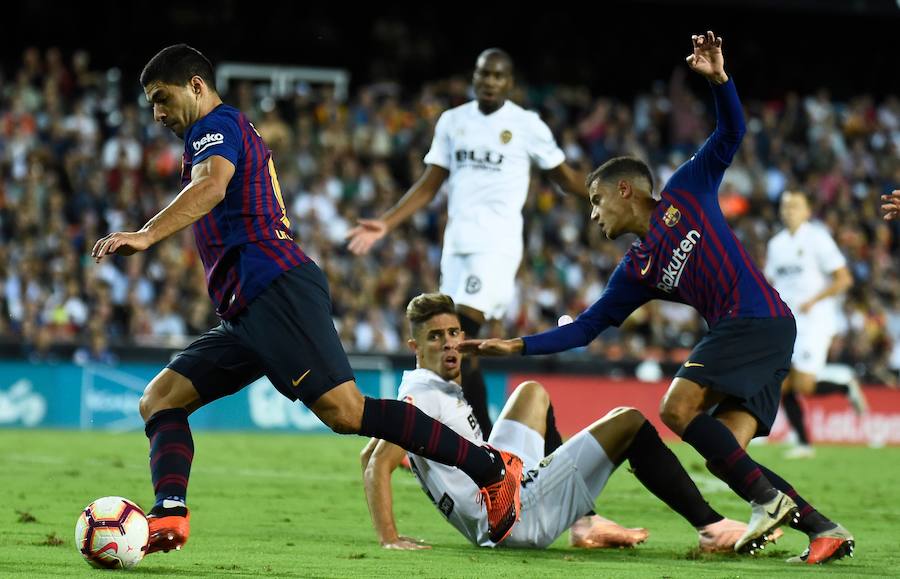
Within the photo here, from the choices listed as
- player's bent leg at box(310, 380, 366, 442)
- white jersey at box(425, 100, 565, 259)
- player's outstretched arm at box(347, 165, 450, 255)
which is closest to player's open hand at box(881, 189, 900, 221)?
player's bent leg at box(310, 380, 366, 442)

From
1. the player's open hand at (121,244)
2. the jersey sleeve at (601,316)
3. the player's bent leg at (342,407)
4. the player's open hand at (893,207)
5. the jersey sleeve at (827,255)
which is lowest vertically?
the player's bent leg at (342,407)

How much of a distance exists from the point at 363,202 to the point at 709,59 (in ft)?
49.2

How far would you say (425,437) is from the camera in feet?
19.4

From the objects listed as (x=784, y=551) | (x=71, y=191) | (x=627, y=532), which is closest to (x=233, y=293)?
(x=627, y=532)

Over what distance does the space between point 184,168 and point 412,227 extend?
14787mm

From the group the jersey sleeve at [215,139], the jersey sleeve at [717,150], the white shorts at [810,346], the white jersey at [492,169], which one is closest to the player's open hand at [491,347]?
the jersey sleeve at [717,150]

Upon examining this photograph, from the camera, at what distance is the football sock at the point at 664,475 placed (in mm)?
6219

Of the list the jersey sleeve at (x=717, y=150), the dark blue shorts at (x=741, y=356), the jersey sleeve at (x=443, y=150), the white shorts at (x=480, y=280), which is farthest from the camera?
the jersey sleeve at (x=443, y=150)

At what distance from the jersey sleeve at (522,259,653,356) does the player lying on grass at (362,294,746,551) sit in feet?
0.79

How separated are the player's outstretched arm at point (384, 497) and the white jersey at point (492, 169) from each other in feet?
9.71

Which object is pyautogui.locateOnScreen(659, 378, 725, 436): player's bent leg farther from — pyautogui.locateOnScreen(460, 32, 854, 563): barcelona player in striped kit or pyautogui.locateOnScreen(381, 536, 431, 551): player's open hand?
pyautogui.locateOnScreen(381, 536, 431, 551): player's open hand

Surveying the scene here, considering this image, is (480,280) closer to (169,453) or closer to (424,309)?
(424,309)

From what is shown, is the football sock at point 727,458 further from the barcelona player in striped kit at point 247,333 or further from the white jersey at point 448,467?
the white jersey at point 448,467

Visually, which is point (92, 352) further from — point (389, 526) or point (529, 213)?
point (389, 526)
